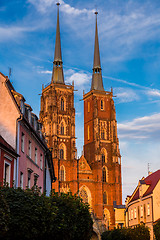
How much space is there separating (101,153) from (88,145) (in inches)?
191

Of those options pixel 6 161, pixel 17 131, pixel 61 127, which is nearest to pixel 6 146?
pixel 6 161

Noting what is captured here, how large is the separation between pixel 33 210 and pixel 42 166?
20224 mm

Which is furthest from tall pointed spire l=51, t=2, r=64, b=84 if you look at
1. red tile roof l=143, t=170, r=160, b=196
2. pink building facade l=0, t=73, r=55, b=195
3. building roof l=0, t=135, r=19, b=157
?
building roof l=0, t=135, r=19, b=157

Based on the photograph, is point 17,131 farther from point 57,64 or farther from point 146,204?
point 57,64

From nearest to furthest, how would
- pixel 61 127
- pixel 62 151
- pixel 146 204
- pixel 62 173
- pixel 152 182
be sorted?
1. pixel 146 204
2. pixel 152 182
3. pixel 62 173
4. pixel 62 151
5. pixel 61 127

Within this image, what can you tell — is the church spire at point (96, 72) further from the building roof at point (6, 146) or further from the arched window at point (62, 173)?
the building roof at point (6, 146)

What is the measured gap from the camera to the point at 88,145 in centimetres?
10581

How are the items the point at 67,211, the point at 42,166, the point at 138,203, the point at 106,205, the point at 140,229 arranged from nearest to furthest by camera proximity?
the point at 67,211
the point at 42,166
the point at 140,229
the point at 138,203
the point at 106,205

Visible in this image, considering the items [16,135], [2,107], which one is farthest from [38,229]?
[2,107]

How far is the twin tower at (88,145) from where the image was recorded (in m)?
97.6

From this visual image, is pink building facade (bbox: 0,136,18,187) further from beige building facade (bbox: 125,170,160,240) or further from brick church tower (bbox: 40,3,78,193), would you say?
brick church tower (bbox: 40,3,78,193)

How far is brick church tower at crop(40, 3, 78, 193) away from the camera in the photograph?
96.8m

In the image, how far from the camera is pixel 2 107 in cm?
2866

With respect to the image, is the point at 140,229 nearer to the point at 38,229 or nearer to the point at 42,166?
the point at 42,166
